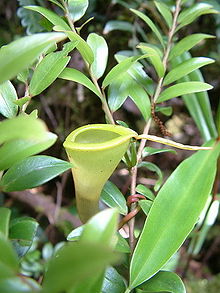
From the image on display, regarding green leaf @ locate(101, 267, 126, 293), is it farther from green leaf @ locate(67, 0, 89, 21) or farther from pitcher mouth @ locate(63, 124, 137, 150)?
green leaf @ locate(67, 0, 89, 21)

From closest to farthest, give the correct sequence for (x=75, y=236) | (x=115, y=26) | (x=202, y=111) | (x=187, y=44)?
1. (x=75, y=236)
2. (x=187, y=44)
3. (x=202, y=111)
4. (x=115, y=26)

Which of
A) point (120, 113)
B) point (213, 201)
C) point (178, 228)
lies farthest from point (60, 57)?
point (120, 113)

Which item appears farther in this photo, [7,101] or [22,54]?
[7,101]

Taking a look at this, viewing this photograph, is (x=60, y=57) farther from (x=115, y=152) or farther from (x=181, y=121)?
(x=181, y=121)

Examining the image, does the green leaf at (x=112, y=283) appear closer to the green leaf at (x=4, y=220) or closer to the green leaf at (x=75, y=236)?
the green leaf at (x=75, y=236)

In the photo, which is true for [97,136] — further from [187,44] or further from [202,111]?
[202,111]

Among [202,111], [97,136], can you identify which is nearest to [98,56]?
[97,136]
